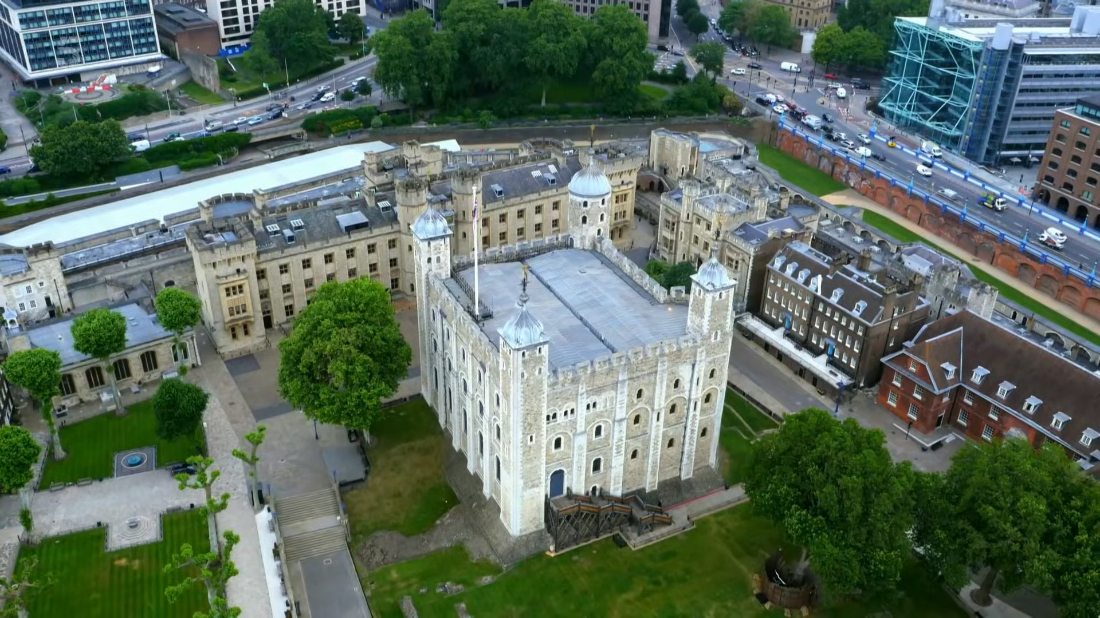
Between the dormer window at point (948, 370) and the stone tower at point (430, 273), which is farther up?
the stone tower at point (430, 273)

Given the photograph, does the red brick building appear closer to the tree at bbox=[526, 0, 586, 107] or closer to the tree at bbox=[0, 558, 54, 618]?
the tree at bbox=[0, 558, 54, 618]

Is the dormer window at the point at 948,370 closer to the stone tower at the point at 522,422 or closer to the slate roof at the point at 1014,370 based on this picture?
the slate roof at the point at 1014,370

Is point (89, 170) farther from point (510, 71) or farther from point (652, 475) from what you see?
point (652, 475)

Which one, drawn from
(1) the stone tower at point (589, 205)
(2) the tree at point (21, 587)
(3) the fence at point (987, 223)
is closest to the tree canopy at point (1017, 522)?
(1) the stone tower at point (589, 205)

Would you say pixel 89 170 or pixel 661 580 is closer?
pixel 661 580

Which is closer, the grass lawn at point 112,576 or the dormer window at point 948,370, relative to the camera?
the grass lawn at point 112,576

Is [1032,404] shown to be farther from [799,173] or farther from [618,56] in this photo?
[618,56]

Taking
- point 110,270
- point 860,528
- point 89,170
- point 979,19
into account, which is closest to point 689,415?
point 860,528
